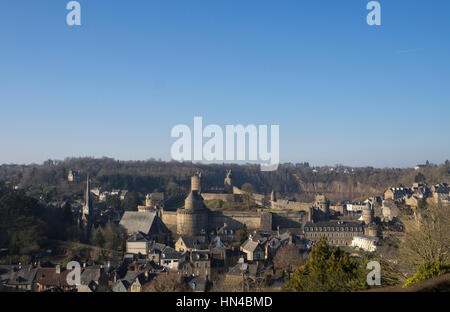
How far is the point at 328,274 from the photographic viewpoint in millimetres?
16219

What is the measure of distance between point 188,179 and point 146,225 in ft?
132

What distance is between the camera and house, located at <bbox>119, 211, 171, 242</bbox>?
41.8m

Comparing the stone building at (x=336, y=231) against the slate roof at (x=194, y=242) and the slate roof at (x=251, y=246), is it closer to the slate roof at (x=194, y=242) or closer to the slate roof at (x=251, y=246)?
the slate roof at (x=251, y=246)

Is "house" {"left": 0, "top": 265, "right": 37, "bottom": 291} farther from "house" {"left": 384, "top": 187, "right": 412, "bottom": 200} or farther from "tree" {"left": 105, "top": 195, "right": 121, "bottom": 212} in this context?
"house" {"left": 384, "top": 187, "right": 412, "bottom": 200}

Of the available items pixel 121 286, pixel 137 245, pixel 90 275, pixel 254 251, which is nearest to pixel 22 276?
pixel 90 275

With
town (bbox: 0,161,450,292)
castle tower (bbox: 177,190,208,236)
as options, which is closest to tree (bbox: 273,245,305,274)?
town (bbox: 0,161,450,292)

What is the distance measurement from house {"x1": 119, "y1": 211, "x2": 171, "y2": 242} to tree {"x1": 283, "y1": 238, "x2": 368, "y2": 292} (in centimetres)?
2497

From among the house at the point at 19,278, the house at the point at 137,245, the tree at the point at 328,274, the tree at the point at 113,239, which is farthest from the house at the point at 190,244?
the tree at the point at 328,274

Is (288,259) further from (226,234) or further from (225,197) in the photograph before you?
(225,197)

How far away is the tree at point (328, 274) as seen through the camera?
15375 millimetres

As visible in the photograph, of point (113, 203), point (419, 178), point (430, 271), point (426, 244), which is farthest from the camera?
point (419, 178)

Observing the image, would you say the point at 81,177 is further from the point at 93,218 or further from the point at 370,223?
the point at 370,223

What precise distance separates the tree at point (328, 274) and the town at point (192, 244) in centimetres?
24
